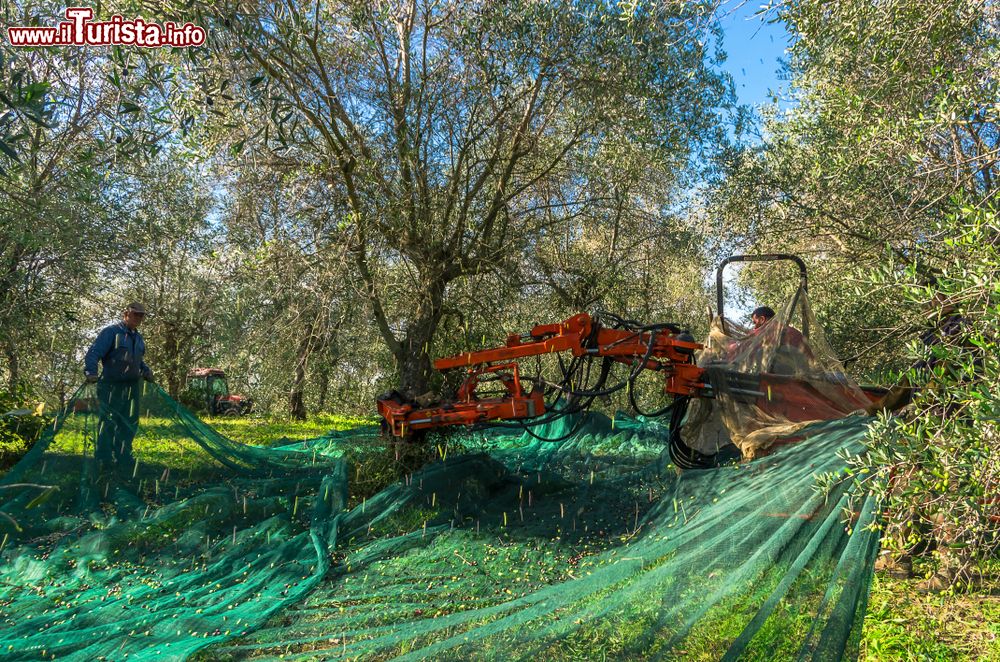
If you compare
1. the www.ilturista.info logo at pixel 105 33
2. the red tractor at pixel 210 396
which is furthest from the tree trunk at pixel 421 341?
the red tractor at pixel 210 396

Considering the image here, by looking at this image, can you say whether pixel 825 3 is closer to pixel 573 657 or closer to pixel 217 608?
pixel 573 657

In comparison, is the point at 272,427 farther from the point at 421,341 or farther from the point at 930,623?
the point at 930,623

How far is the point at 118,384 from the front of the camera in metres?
6.12

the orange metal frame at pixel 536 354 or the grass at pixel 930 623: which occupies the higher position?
the orange metal frame at pixel 536 354

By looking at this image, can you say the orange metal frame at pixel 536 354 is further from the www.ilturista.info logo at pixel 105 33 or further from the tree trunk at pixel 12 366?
the tree trunk at pixel 12 366

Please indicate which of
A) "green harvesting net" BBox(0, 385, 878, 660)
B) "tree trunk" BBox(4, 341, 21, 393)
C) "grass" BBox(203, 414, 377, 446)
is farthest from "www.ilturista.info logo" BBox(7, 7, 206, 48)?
"grass" BBox(203, 414, 377, 446)

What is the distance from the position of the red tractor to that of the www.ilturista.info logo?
7.68 m

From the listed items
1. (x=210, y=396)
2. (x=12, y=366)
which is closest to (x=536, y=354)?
(x=12, y=366)

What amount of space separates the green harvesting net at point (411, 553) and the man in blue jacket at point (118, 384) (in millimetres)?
24

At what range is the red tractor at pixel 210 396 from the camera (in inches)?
475

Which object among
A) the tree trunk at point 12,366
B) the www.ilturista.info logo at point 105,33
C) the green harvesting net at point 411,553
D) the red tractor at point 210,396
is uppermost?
the www.ilturista.info logo at point 105,33

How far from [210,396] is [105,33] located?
377 inches

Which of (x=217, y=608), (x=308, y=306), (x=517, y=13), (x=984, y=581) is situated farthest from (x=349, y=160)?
(x=984, y=581)

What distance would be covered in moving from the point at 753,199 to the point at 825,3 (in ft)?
11.8
